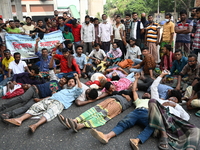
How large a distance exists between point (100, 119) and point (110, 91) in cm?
120

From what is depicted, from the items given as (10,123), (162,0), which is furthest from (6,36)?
(162,0)

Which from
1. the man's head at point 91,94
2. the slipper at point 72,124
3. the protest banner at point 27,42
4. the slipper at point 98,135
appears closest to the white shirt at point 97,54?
the protest banner at point 27,42

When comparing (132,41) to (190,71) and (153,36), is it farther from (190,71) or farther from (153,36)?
(190,71)

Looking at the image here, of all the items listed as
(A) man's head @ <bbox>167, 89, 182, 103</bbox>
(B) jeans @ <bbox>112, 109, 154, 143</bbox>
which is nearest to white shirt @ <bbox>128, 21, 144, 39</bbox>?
(A) man's head @ <bbox>167, 89, 182, 103</bbox>

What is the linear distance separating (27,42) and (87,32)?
7.93 ft

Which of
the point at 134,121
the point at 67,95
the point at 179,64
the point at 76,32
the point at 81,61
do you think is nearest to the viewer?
the point at 134,121

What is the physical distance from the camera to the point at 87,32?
7.40 m

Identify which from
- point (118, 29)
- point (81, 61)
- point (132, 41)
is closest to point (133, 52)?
point (132, 41)

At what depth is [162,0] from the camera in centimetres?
3397

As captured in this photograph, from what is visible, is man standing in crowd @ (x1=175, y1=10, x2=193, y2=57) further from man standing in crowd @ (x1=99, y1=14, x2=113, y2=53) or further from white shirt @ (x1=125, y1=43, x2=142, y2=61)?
man standing in crowd @ (x1=99, y1=14, x2=113, y2=53)

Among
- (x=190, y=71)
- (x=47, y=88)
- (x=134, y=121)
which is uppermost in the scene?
(x=190, y=71)

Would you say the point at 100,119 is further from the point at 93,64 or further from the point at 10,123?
the point at 93,64

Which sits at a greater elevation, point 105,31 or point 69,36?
point 105,31

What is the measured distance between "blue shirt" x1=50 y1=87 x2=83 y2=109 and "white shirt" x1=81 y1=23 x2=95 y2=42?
12.4 feet
